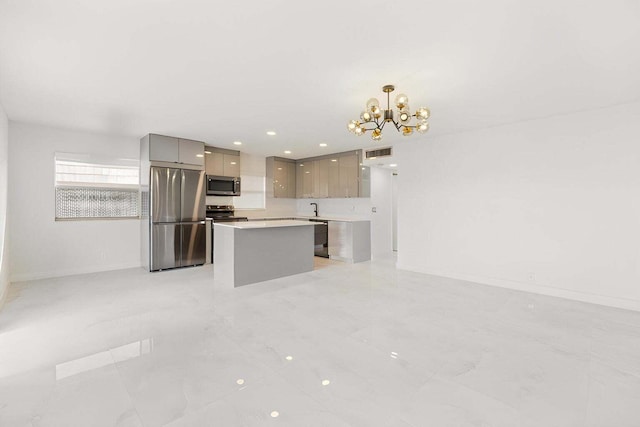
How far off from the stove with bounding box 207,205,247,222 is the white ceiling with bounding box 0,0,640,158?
2431mm

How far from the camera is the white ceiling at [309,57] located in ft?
6.47

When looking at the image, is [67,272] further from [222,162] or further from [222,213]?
[222,162]

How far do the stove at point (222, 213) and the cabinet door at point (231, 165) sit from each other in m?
0.73

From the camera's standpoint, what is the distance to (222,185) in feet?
21.0

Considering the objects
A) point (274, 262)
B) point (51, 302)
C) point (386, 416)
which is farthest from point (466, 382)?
point (51, 302)

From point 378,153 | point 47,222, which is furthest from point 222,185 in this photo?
point 378,153

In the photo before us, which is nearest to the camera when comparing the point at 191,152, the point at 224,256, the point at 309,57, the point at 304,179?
the point at 309,57

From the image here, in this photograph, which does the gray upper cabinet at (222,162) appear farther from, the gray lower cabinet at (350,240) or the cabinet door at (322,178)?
the gray lower cabinet at (350,240)

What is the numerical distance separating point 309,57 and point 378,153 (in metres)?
3.86

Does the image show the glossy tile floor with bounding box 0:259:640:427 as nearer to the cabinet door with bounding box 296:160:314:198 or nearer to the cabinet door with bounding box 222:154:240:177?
the cabinet door with bounding box 222:154:240:177

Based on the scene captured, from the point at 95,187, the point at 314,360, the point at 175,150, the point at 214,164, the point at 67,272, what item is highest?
the point at 175,150

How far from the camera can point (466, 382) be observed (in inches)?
80.8

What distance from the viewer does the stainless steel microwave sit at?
6.22 m

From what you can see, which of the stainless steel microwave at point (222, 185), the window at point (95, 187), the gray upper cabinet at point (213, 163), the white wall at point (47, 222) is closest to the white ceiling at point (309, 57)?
the white wall at point (47, 222)
